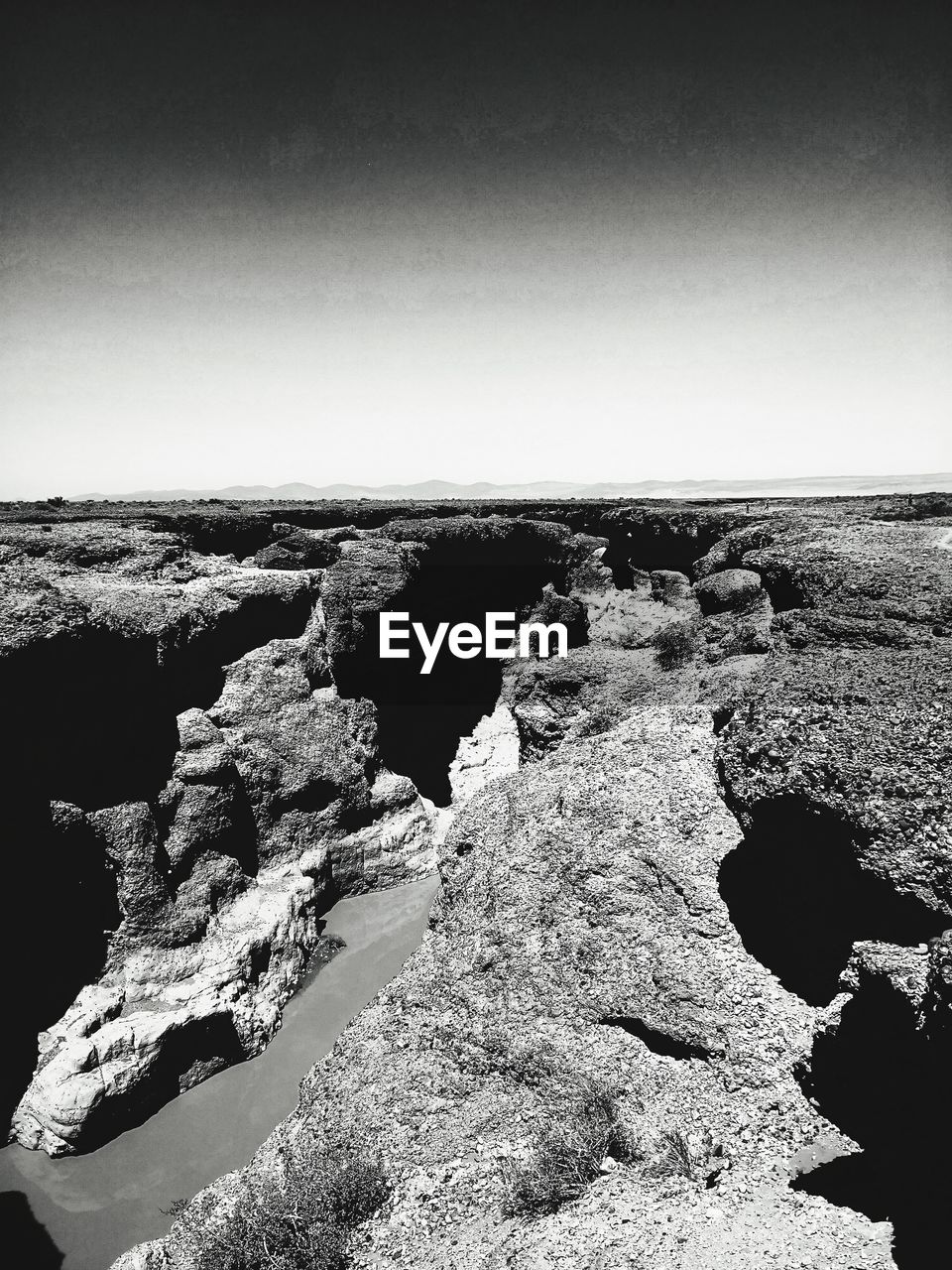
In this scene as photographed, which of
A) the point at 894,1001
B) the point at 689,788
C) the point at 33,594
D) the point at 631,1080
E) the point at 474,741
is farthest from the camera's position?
the point at 474,741

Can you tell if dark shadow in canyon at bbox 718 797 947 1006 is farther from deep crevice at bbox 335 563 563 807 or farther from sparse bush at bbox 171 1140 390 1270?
deep crevice at bbox 335 563 563 807

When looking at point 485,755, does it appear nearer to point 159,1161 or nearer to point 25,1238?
point 159,1161

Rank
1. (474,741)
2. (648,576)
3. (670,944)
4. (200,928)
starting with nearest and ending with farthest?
(670,944)
(200,928)
(474,741)
(648,576)

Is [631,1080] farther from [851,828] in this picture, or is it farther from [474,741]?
[474,741]

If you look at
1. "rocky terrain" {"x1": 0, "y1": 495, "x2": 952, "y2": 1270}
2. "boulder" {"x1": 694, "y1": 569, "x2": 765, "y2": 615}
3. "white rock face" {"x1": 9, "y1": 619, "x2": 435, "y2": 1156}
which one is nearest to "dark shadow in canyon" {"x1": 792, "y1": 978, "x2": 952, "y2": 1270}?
"rocky terrain" {"x1": 0, "y1": 495, "x2": 952, "y2": 1270}

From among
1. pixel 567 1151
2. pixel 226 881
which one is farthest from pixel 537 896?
pixel 226 881

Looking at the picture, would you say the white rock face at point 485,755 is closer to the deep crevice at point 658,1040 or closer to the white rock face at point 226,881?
the white rock face at point 226,881

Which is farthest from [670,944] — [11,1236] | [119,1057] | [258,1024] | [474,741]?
[474,741]

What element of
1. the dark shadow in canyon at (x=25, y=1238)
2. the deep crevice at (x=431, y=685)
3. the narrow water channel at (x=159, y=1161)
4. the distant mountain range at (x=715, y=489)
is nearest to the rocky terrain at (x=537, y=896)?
the deep crevice at (x=431, y=685)
